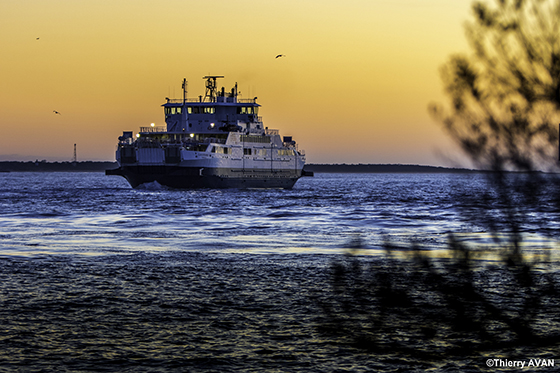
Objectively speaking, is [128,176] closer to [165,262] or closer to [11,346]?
[165,262]

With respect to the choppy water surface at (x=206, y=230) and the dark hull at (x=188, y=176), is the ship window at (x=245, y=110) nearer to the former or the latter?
the dark hull at (x=188, y=176)

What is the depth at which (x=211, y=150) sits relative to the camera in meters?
77.5

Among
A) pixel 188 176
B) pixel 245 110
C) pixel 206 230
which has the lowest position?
pixel 206 230

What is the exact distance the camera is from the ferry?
7669 cm

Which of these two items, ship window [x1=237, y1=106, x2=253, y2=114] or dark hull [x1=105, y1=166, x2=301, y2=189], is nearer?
dark hull [x1=105, y1=166, x2=301, y2=189]

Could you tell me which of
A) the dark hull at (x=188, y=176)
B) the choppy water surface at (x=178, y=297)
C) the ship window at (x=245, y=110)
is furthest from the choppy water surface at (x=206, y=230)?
the ship window at (x=245, y=110)

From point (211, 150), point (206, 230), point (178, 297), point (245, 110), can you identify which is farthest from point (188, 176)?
point (178, 297)

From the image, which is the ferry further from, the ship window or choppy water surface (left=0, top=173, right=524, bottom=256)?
choppy water surface (left=0, top=173, right=524, bottom=256)

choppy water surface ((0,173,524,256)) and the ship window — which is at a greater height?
the ship window

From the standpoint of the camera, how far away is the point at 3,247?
20609 millimetres

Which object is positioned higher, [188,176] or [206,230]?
[188,176]

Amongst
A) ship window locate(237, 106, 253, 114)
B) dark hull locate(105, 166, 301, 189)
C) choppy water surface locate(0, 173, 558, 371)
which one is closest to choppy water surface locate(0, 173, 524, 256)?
choppy water surface locate(0, 173, 558, 371)

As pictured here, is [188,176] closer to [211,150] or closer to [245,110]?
[211,150]

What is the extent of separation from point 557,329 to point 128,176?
246ft
